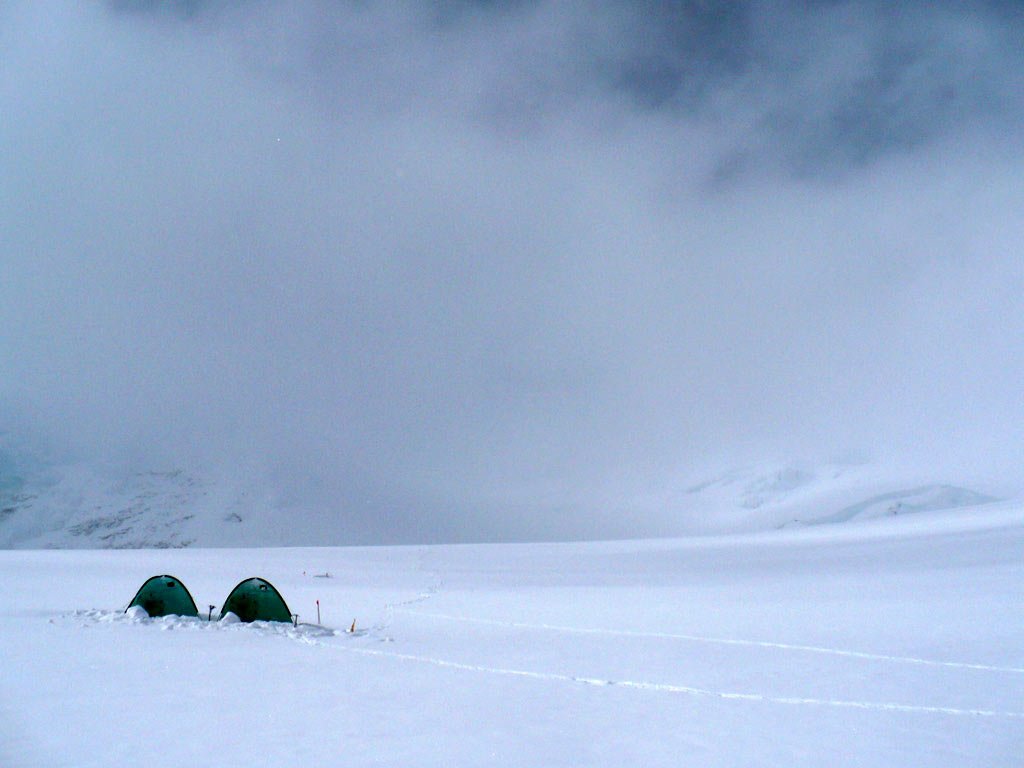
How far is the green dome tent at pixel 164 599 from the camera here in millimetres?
18562

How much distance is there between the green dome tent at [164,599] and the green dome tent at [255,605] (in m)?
1.36

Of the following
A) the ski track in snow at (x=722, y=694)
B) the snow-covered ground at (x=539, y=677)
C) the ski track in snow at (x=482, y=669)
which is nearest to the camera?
the snow-covered ground at (x=539, y=677)

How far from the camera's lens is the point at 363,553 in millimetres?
54281

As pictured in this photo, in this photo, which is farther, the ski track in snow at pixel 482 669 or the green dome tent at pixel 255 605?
the green dome tent at pixel 255 605

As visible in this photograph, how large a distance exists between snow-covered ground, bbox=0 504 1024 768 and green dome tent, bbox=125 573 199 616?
0.92 meters

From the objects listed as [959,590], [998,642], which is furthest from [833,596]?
[998,642]

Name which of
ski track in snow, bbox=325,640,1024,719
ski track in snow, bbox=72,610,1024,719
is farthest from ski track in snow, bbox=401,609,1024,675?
ski track in snow, bbox=325,640,1024,719

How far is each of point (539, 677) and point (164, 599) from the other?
11.4 meters

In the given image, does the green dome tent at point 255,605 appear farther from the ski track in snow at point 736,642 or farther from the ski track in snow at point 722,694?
the ski track in snow at point 722,694

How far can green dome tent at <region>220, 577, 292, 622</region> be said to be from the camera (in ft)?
59.5

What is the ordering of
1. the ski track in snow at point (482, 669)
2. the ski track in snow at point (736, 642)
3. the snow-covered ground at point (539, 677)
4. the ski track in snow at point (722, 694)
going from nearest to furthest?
the snow-covered ground at point (539, 677)
the ski track in snow at point (722, 694)
the ski track in snow at point (482, 669)
the ski track in snow at point (736, 642)

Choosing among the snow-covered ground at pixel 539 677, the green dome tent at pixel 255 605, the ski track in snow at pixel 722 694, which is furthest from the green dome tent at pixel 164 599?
the ski track in snow at pixel 722 694

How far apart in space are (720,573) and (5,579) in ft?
97.0

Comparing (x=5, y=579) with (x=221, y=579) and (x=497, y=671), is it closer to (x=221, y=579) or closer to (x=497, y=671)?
(x=221, y=579)
